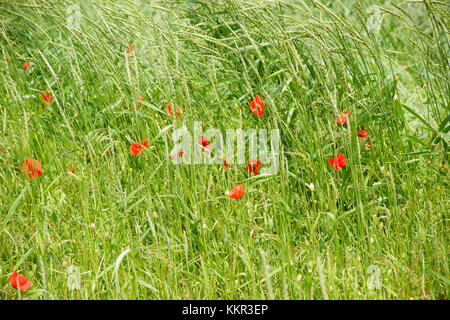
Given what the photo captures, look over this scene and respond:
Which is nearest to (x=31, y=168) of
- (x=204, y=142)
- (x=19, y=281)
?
(x=19, y=281)

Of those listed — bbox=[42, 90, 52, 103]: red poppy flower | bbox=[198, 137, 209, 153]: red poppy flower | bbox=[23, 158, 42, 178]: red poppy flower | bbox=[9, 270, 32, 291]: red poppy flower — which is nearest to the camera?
bbox=[9, 270, 32, 291]: red poppy flower

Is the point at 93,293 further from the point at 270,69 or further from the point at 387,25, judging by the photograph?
the point at 387,25

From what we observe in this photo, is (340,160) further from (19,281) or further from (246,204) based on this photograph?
(19,281)

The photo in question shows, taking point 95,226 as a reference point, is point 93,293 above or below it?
below

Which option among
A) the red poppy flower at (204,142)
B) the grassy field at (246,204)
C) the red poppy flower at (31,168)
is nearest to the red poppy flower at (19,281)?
the grassy field at (246,204)

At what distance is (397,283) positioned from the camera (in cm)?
135

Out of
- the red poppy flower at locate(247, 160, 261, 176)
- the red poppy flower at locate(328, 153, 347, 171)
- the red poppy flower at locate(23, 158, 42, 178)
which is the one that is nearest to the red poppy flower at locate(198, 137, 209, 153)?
the red poppy flower at locate(247, 160, 261, 176)

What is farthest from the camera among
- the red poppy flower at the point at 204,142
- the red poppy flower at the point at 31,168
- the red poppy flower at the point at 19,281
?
the red poppy flower at the point at 204,142

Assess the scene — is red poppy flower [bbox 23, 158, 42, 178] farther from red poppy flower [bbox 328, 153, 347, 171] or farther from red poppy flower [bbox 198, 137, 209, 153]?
red poppy flower [bbox 328, 153, 347, 171]

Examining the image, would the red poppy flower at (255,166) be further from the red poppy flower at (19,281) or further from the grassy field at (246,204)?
the red poppy flower at (19,281)

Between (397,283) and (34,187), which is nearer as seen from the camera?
(397,283)
